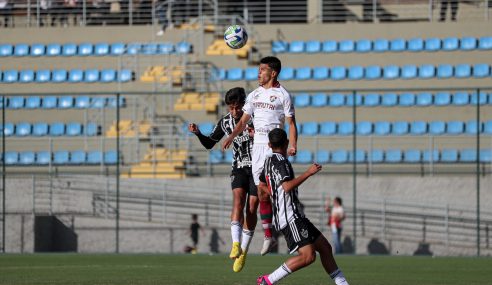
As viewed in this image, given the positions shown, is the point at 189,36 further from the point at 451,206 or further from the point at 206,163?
the point at 451,206

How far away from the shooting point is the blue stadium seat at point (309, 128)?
30.7m

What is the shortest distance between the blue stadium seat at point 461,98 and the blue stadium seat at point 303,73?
14.0 feet

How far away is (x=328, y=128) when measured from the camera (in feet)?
102

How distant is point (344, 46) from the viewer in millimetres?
33594

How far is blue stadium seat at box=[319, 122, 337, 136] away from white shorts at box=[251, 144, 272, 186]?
16509 millimetres

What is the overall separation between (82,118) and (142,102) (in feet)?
6.51

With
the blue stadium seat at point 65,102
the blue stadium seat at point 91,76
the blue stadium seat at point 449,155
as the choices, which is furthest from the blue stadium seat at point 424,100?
the blue stadium seat at point 65,102

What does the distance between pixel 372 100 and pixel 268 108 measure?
58.8 feet

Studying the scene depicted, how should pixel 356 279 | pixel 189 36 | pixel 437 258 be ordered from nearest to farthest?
1. pixel 356 279
2. pixel 437 258
3. pixel 189 36

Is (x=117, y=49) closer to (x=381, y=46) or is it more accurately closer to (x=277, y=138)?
(x=381, y=46)

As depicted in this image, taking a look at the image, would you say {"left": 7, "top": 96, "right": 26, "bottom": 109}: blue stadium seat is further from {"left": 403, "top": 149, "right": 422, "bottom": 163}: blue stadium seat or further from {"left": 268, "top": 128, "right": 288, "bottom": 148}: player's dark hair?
{"left": 268, "top": 128, "right": 288, "bottom": 148}: player's dark hair

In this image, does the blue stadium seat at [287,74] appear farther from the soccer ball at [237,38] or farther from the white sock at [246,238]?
the white sock at [246,238]

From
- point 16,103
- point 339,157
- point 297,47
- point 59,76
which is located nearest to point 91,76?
point 59,76

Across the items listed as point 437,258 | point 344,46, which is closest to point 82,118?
point 344,46
